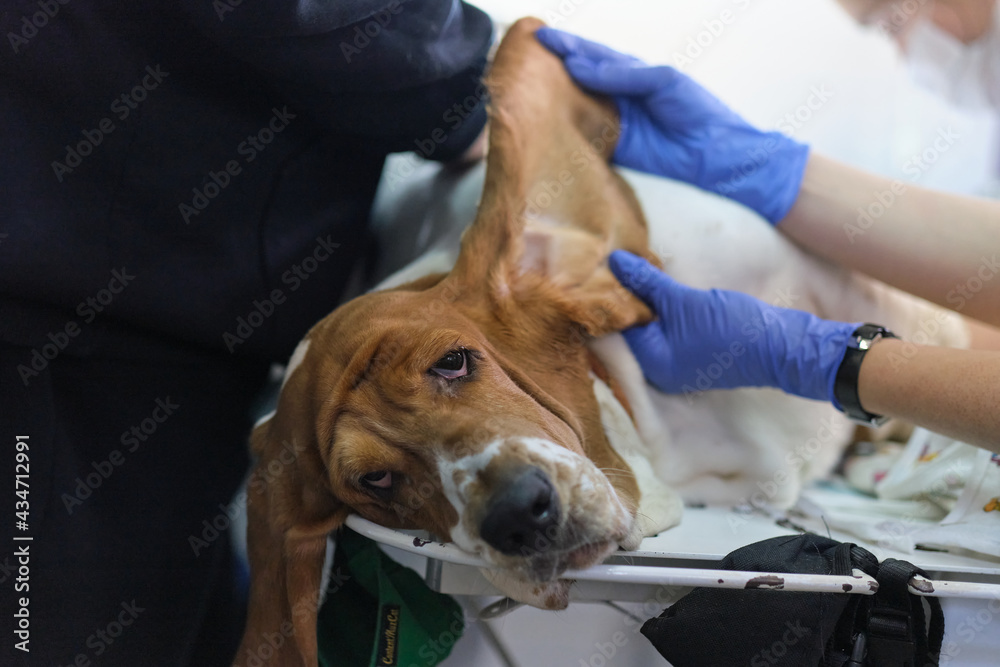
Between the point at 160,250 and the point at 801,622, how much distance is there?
1429 millimetres

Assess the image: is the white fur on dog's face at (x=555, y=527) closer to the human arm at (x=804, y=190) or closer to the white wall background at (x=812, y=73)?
the human arm at (x=804, y=190)

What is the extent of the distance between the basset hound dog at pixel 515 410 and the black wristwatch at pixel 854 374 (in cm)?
27

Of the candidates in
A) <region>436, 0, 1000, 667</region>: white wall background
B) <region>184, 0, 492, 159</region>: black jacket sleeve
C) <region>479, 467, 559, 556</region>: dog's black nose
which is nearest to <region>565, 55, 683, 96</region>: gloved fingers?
<region>184, 0, 492, 159</region>: black jacket sleeve

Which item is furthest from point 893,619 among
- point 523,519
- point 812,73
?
point 812,73

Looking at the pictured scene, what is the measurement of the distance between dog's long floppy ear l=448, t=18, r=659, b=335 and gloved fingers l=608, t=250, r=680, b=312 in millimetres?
28

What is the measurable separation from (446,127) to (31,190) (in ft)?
3.04

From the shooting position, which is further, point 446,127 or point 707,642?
point 446,127

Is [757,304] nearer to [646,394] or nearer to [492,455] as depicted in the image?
[646,394]

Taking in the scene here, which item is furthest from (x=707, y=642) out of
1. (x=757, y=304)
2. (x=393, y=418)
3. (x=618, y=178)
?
(x=618, y=178)

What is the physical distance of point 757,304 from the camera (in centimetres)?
160

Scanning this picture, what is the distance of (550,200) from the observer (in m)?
1.72

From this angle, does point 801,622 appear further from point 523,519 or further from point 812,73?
point 812,73

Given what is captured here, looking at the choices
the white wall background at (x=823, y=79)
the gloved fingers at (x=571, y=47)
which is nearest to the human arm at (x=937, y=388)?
the gloved fingers at (x=571, y=47)

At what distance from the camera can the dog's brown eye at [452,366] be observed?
51.8 inches
